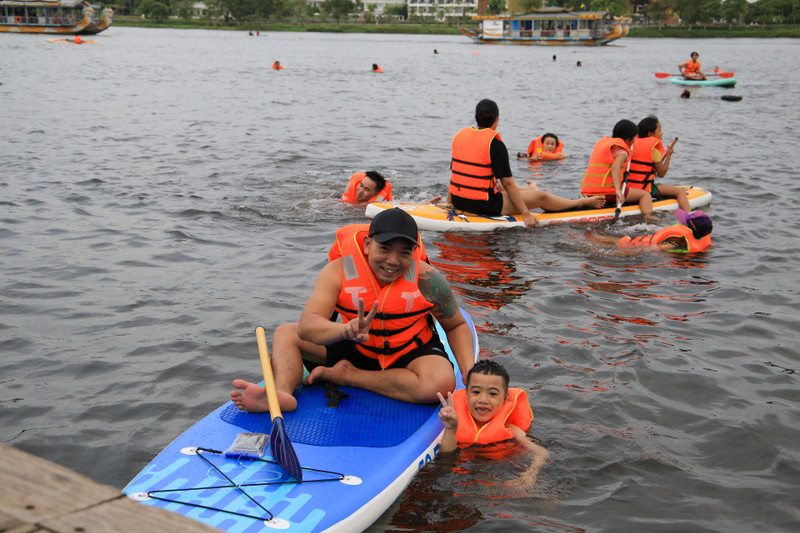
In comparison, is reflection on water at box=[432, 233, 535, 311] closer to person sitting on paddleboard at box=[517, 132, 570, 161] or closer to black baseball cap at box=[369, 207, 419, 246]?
black baseball cap at box=[369, 207, 419, 246]

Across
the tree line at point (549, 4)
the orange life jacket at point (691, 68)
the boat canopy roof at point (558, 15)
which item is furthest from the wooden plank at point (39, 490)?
the tree line at point (549, 4)

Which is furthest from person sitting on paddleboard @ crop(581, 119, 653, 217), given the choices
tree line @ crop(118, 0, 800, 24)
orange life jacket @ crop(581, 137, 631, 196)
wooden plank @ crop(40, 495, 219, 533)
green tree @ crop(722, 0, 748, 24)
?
green tree @ crop(722, 0, 748, 24)

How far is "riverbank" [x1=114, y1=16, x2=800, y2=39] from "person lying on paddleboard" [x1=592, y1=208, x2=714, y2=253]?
82.3 m

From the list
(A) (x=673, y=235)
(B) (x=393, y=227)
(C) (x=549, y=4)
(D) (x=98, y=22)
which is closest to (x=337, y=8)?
(C) (x=549, y=4)

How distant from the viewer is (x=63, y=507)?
1.43 meters

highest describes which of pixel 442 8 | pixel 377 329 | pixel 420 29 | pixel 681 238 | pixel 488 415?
pixel 442 8

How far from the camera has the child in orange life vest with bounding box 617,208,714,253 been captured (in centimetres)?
881

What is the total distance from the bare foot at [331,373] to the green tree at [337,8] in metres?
112

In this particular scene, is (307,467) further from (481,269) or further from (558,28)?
(558,28)

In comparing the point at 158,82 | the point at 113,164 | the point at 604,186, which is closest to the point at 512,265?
the point at 604,186

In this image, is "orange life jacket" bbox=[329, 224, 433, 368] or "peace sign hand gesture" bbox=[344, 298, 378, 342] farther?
"orange life jacket" bbox=[329, 224, 433, 368]

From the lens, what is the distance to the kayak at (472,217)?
31.0ft

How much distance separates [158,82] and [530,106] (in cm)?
1444

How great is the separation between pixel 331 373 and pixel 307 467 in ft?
3.10
